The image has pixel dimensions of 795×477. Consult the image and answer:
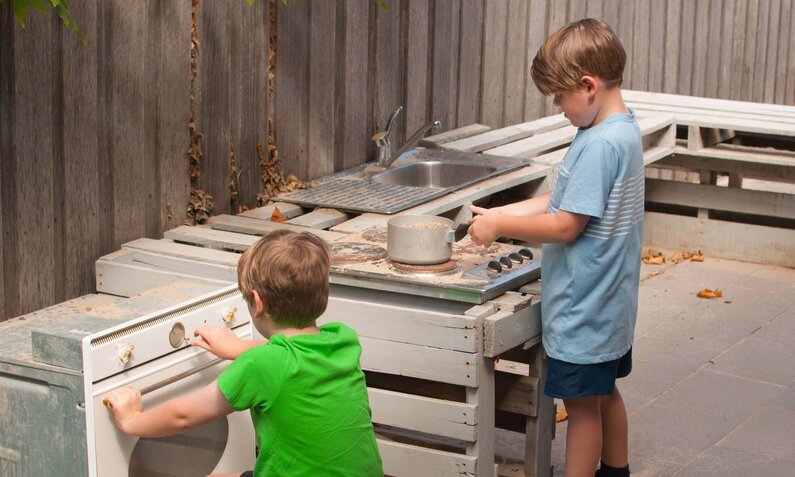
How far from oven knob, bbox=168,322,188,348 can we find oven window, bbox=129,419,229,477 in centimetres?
27

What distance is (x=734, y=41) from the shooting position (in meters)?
9.78

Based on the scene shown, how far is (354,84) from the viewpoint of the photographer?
20.8ft

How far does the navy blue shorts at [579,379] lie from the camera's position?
3.91 metres

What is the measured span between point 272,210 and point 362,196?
0.46 meters

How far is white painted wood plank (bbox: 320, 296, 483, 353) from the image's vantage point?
3.95 meters

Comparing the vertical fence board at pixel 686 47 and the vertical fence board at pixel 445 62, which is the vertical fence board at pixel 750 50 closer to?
the vertical fence board at pixel 686 47

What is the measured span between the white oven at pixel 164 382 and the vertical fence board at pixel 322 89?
2.54 meters

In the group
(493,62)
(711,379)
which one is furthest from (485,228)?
(493,62)

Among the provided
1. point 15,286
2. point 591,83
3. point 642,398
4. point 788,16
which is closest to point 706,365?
point 642,398

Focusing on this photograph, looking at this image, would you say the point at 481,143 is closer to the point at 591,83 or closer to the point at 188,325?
the point at 591,83

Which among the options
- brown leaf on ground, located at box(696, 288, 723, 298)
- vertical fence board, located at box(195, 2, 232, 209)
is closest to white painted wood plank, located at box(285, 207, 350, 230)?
vertical fence board, located at box(195, 2, 232, 209)

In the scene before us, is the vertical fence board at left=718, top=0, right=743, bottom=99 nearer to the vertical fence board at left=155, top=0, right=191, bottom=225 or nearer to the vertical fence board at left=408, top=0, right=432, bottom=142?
the vertical fence board at left=408, top=0, right=432, bottom=142

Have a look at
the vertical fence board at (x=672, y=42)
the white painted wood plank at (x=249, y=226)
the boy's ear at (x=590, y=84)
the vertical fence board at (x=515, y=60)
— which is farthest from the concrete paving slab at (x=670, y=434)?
the vertical fence board at (x=672, y=42)

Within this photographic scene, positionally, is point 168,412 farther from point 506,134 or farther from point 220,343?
point 506,134
